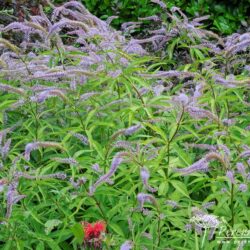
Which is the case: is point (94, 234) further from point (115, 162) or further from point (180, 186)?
point (180, 186)

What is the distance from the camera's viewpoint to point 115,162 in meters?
2.77

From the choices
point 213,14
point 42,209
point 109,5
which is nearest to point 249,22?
point 213,14

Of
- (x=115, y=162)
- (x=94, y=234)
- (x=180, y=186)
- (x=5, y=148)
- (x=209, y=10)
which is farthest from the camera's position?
(x=209, y=10)

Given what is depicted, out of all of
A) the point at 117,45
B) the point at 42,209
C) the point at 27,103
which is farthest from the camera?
the point at 117,45

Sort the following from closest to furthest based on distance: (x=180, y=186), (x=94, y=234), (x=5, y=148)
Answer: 1. (x=94, y=234)
2. (x=5, y=148)
3. (x=180, y=186)

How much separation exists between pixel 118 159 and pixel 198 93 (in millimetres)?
962

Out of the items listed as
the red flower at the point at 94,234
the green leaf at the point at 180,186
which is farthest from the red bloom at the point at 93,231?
the green leaf at the point at 180,186

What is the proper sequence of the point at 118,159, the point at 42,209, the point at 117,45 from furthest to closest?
the point at 117,45 → the point at 42,209 → the point at 118,159

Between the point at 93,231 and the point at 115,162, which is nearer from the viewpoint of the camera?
the point at 93,231

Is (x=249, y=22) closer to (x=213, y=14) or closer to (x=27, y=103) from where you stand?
(x=213, y=14)

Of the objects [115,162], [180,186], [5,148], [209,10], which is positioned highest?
[115,162]

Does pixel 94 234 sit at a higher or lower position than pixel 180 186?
higher

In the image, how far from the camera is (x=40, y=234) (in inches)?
125

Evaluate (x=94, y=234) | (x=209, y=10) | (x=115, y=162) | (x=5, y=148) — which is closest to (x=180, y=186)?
(x=115, y=162)
